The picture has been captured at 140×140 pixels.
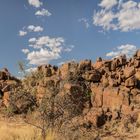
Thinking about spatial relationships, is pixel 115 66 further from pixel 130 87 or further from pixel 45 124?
pixel 45 124

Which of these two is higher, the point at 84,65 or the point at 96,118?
the point at 84,65

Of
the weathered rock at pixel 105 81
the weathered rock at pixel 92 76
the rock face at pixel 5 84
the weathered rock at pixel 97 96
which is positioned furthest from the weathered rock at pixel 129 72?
the rock face at pixel 5 84

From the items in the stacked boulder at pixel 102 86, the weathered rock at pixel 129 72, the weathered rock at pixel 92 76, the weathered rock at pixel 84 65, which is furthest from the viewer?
the weathered rock at pixel 84 65

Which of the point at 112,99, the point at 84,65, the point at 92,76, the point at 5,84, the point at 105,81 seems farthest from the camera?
the point at 5,84

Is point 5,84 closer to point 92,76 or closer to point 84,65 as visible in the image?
point 84,65

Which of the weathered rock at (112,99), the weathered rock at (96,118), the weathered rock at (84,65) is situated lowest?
the weathered rock at (96,118)

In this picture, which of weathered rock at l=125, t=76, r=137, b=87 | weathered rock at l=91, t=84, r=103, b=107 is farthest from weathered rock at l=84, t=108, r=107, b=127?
weathered rock at l=125, t=76, r=137, b=87

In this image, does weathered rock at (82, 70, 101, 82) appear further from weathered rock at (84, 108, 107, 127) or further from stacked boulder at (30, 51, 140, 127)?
weathered rock at (84, 108, 107, 127)

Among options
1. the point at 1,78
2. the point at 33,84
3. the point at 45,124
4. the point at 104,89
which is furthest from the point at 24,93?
the point at 1,78

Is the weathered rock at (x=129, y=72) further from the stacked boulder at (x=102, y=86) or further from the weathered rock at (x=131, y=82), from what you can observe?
the weathered rock at (x=131, y=82)

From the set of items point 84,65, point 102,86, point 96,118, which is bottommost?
point 96,118

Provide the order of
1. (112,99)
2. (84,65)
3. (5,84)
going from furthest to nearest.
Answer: (5,84)
(84,65)
(112,99)

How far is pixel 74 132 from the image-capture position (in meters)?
20.5

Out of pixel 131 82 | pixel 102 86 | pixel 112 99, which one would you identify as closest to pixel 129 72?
pixel 131 82
